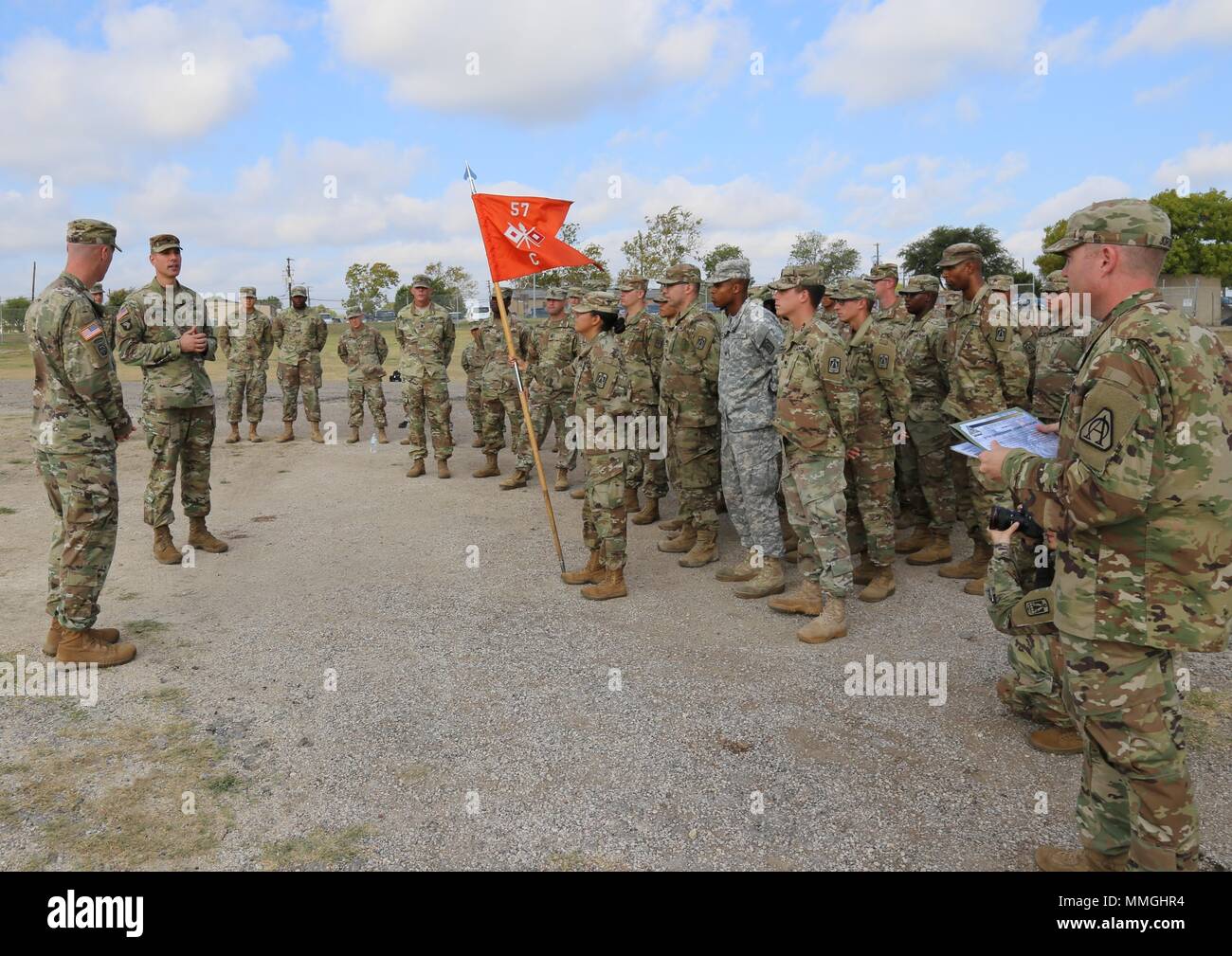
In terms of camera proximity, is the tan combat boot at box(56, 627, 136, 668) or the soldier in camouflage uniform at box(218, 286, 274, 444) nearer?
the tan combat boot at box(56, 627, 136, 668)

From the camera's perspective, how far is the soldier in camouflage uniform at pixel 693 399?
6.59 m

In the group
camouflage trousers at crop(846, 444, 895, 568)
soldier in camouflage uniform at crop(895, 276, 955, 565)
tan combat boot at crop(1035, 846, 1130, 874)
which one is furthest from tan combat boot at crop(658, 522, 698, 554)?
tan combat boot at crop(1035, 846, 1130, 874)

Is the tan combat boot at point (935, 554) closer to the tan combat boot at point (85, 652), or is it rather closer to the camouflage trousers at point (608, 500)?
the camouflage trousers at point (608, 500)

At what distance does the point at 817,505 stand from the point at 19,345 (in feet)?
138

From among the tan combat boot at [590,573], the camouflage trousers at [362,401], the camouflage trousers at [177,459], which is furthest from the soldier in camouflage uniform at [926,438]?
the camouflage trousers at [362,401]

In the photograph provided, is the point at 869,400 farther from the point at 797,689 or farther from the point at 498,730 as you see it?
the point at 498,730

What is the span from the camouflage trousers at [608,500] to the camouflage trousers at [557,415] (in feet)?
11.1

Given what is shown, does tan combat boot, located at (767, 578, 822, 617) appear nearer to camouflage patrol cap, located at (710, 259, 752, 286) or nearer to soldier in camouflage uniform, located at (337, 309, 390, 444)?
camouflage patrol cap, located at (710, 259, 752, 286)

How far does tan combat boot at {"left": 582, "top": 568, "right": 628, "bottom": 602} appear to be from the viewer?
18.8 ft

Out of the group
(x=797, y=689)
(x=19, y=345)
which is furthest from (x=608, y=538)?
(x=19, y=345)

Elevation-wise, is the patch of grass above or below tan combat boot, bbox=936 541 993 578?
below

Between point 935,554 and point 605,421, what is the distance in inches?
116

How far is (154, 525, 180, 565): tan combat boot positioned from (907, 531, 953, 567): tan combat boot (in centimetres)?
603

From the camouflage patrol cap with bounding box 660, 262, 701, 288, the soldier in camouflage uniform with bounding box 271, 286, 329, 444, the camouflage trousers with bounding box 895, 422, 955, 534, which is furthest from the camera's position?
the soldier in camouflage uniform with bounding box 271, 286, 329, 444
